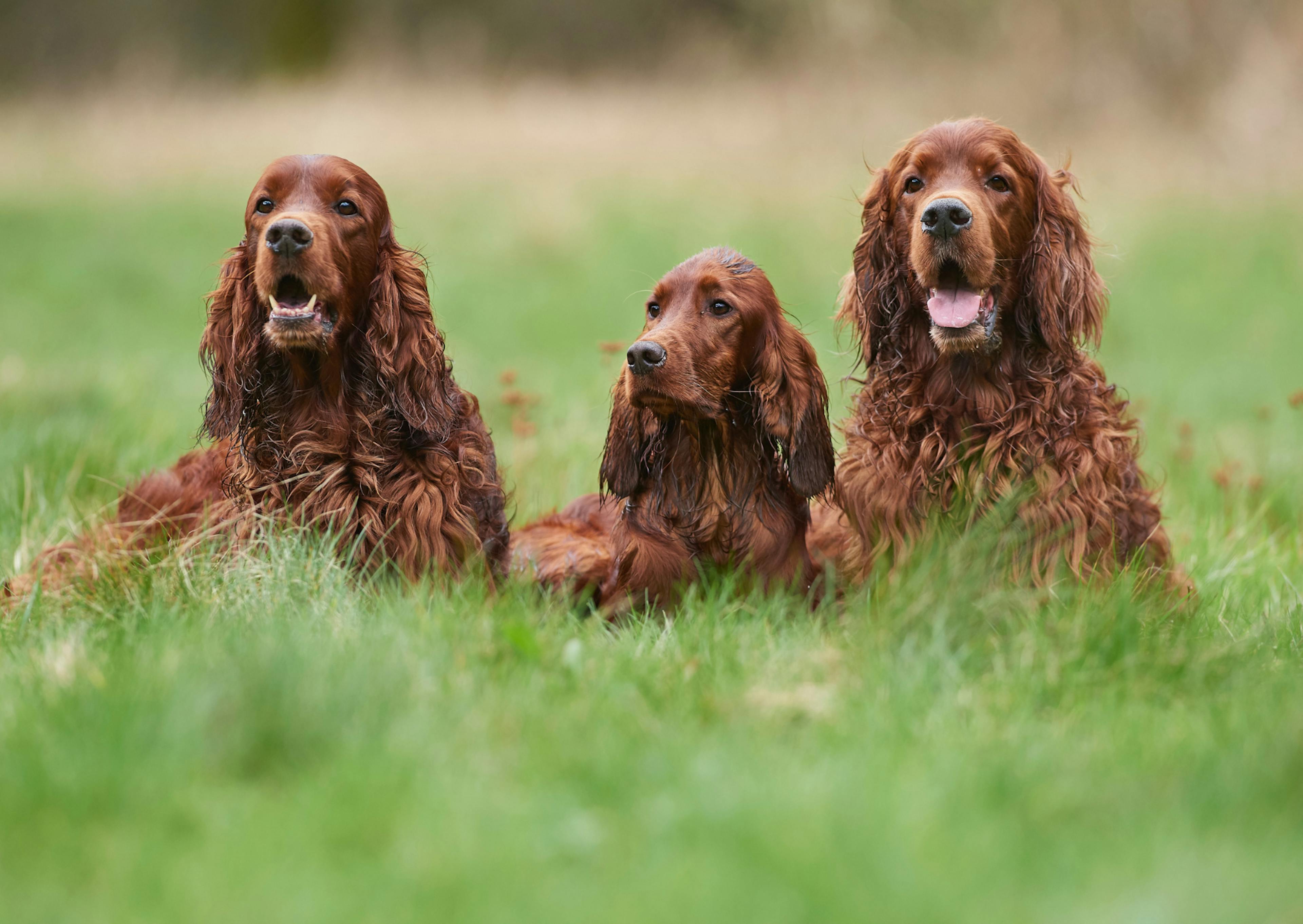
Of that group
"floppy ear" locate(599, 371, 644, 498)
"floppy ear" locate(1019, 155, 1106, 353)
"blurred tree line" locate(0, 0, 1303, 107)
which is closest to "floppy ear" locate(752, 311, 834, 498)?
"floppy ear" locate(599, 371, 644, 498)

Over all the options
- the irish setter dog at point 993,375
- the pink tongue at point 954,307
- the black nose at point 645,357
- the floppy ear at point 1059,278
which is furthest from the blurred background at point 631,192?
the pink tongue at point 954,307

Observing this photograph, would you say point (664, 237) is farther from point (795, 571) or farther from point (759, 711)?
point (759, 711)

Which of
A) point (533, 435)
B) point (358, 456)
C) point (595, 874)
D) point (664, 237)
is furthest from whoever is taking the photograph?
point (664, 237)

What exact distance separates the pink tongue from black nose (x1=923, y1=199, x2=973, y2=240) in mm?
217

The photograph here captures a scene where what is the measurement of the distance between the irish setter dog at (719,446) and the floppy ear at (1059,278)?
708 mm

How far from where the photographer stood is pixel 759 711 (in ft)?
8.57

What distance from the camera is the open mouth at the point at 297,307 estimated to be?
350cm

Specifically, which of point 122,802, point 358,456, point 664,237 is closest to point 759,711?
point 122,802

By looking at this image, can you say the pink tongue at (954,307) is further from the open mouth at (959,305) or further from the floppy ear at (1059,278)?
the floppy ear at (1059,278)

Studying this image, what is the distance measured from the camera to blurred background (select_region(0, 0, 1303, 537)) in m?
6.76

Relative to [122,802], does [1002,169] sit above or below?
above

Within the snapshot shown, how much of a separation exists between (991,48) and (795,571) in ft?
39.1

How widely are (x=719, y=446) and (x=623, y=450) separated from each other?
328 mm

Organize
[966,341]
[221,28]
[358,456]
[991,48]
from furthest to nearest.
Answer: [221,28] < [991,48] < [358,456] < [966,341]
